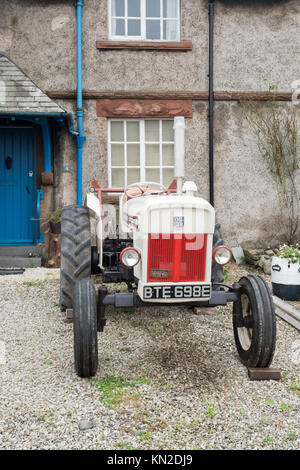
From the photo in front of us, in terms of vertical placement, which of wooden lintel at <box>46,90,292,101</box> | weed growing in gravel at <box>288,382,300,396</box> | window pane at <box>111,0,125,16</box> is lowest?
weed growing in gravel at <box>288,382,300,396</box>

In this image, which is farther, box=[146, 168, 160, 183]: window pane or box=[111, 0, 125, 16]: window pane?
box=[146, 168, 160, 183]: window pane

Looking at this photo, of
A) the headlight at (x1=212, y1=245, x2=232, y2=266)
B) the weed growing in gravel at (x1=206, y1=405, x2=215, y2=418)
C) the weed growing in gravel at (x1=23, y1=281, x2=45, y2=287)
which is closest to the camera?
the weed growing in gravel at (x1=206, y1=405, x2=215, y2=418)

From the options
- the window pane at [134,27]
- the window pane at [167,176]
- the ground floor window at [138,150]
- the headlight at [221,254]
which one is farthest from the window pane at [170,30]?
the headlight at [221,254]

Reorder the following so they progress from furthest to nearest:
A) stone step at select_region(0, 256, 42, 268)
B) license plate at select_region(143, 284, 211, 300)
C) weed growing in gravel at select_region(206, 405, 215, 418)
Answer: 1. stone step at select_region(0, 256, 42, 268)
2. license plate at select_region(143, 284, 211, 300)
3. weed growing in gravel at select_region(206, 405, 215, 418)

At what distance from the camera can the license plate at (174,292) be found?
130 inches

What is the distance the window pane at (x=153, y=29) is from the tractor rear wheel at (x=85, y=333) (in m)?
6.62

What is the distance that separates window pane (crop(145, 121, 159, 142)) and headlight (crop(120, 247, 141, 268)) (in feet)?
17.4

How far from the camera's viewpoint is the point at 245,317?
11.5ft

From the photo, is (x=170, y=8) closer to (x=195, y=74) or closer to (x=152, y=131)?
(x=195, y=74)

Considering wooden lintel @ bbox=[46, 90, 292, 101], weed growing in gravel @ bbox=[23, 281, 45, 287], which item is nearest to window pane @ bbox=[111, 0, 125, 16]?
wooden lintel @ bbox=[46, 90, 292, 101]

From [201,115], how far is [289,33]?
2.37m

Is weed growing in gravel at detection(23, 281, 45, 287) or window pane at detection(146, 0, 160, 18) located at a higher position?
window pane at detection(146, 0, 160, 18)

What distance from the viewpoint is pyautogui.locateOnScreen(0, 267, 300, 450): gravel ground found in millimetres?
2514

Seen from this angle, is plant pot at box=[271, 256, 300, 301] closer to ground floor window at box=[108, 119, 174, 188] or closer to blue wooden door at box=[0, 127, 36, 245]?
ground floor window at box=[108, 119, 174, 188]
